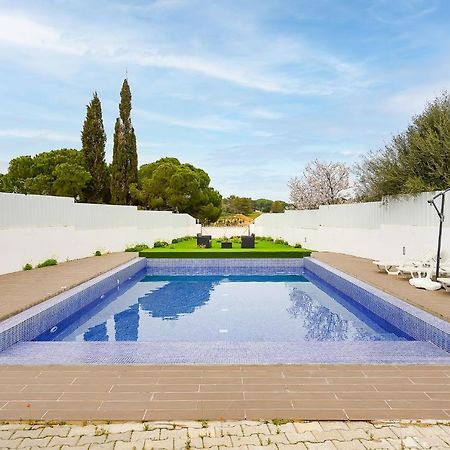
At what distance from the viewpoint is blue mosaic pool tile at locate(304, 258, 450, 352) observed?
571 centimetres

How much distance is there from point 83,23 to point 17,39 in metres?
2.11

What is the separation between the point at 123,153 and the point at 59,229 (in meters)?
21.3

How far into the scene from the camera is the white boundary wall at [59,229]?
36.2ft

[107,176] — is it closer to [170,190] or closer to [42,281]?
[170,190]

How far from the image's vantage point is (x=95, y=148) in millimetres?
36750

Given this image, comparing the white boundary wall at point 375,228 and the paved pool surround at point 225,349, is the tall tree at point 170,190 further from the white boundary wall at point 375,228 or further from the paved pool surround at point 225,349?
the paved pool surround at point 225,349

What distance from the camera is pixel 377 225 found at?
1456 cm

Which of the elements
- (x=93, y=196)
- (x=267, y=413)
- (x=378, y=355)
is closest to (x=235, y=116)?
(x=93, y=196)

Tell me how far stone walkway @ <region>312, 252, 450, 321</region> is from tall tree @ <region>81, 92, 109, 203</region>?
27013 millimetres

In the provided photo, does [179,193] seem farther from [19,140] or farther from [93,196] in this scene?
[19,140]

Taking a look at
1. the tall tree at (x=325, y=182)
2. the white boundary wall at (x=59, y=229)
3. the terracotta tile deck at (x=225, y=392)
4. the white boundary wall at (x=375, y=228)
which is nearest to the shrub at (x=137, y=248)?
the white boundary wall at (x=59, y=229)

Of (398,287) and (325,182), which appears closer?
(398,287)

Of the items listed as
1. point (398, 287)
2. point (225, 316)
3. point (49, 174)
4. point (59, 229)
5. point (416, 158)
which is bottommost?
point (225, 316)

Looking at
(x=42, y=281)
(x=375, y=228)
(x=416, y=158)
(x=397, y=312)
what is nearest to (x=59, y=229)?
(x=42, y=281)
